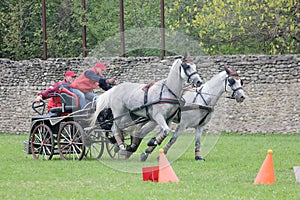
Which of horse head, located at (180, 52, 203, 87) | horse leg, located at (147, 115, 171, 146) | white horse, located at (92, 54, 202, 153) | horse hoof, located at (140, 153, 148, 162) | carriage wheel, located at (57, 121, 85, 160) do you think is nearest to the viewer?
horse leg, located at (147, 115, 171, 146)

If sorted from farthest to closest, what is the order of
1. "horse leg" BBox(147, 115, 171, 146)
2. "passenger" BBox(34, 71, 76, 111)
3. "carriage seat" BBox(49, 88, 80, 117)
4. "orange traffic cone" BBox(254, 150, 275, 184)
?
"passenger" BBox(34, 71, 76, 111), "carriage seat" BBox(49, 88, 80, 117), "horse leg" BBox(147, 115, 171, 146), "orange traffic cone" BBox(254, 150, 275, 184)

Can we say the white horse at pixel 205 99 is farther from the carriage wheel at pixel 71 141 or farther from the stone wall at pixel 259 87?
the stone wall at pixel 259 87

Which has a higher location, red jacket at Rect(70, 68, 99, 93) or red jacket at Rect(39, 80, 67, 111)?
red jacket at Rect(70, 68, 99, 93)

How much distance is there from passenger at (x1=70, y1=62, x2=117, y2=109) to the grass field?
133 cm

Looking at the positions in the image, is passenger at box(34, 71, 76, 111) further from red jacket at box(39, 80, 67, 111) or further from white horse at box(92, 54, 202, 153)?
white horse at box(92, 54, 202, 153)

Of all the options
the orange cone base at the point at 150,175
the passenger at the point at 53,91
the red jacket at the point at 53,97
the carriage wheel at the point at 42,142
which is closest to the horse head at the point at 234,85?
the passenger at the point at 53,91

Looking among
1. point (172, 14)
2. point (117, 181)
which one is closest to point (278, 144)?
point (117, 181)

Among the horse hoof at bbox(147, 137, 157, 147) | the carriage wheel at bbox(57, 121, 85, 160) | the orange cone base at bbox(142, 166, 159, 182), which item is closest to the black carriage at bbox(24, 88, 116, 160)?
the carriage wheel at bbox(57, 121, 85, 160)

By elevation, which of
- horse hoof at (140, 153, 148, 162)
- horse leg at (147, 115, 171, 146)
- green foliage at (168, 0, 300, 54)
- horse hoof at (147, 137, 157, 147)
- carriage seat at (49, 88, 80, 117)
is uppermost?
green foliage at (168, 0, 300, 54)

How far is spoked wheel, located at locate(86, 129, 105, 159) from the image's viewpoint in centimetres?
1696

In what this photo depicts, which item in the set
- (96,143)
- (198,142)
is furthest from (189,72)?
(96,143)

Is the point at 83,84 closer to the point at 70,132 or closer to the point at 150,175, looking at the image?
the point at 70,132

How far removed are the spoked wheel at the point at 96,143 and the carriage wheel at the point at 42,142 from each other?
2.74 ft

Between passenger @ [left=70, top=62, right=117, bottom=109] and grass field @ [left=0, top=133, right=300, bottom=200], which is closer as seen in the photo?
grass field @ [left=0, top=133, right=300, bottom=200]
